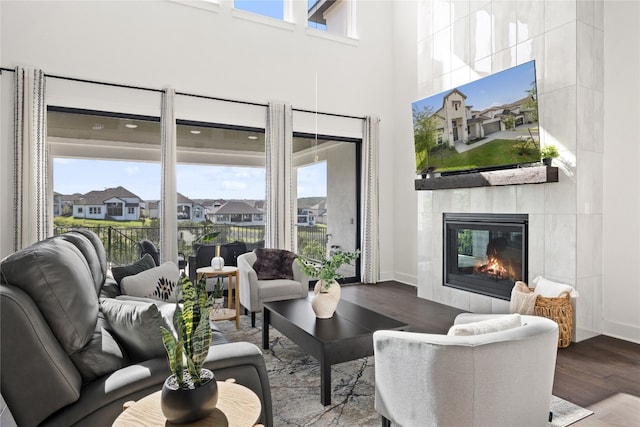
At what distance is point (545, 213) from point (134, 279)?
3739mm

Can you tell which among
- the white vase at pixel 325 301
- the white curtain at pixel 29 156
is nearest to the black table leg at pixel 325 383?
the white vase at pixel 325 301

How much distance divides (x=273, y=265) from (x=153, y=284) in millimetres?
1761

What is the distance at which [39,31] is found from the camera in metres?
4.32

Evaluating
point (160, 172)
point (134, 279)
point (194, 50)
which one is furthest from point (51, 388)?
point (194, 50)

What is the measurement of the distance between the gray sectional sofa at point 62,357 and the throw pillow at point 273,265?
2758 millimetres

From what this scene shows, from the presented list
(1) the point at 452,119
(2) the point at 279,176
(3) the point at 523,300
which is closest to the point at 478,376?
(3) the point at 523,300

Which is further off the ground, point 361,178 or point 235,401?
point 361,178

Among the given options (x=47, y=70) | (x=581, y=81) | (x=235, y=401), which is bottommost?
(x=235, y=401)

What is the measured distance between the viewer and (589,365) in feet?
10.1

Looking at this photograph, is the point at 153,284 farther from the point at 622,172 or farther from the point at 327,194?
the point at 622,172

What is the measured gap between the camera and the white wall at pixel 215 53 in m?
4.38

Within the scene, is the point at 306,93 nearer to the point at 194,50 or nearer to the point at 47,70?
the point at 194,50

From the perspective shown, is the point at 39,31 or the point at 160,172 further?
the point at 160,172

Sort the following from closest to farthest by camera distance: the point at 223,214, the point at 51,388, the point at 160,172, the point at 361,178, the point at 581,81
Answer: the point at 51,388 < the point at 581,81 < the point at 160,172 < the point at 223,214 < the point at 361,178
